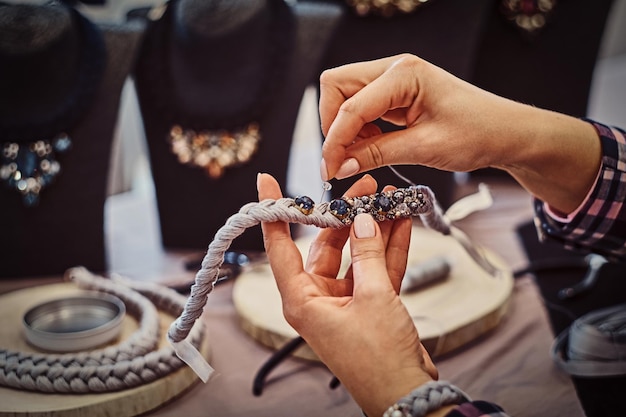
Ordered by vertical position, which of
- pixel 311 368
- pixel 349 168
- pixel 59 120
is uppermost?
pixel 349 168

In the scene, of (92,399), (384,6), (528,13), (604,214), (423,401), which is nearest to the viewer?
(423,401)

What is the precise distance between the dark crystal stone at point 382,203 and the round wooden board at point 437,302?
0.39ft

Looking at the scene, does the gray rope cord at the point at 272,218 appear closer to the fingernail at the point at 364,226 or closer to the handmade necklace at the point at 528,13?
the fingernail at the point at 364,226

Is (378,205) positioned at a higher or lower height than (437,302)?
higher

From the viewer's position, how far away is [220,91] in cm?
77

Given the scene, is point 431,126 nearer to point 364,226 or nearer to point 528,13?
point 364,226

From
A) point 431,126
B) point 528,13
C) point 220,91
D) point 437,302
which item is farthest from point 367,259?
point 528,13

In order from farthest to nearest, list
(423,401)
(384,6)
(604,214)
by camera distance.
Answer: (384,6) → (604,214) → (423,401)

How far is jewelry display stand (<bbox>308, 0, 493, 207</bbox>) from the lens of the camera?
2.30 ft

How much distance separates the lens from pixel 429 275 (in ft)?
2.33

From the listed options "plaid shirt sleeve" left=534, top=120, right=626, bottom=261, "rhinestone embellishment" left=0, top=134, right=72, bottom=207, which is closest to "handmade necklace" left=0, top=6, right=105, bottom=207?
"rhinestone embellishment" left=0, top=134, right=72, bottom=207

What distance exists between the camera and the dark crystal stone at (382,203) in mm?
453

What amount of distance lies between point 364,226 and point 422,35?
14.0 inches

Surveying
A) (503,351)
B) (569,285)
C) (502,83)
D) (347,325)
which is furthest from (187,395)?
(502,83)
